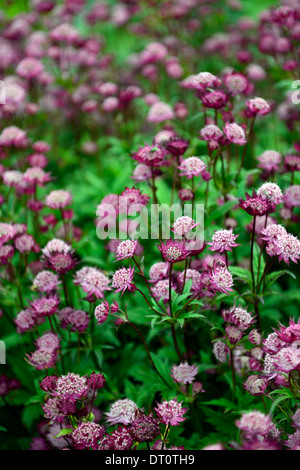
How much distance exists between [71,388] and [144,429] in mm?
214

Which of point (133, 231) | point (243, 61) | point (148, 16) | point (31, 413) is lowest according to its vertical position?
point (31, 413)

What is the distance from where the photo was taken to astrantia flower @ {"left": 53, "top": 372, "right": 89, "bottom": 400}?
1239 millimetres

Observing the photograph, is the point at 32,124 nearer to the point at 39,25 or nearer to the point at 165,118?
the point at 165,118

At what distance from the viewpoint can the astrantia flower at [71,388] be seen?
1239mm

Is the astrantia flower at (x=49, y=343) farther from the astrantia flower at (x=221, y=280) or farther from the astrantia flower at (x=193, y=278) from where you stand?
the astrantia flower at (x=221, y=280)

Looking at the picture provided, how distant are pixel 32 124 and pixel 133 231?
1.64 meters

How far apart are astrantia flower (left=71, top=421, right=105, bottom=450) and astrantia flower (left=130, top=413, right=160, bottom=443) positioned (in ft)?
0.28

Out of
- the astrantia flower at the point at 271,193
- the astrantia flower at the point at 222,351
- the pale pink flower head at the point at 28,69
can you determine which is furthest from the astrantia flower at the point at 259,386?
the pale pink flower head at the point at 28,69

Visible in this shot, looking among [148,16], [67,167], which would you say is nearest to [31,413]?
[67,167]

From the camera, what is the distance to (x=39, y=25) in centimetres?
398

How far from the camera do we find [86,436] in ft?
3.87

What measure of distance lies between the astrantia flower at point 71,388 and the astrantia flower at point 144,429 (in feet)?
0.50

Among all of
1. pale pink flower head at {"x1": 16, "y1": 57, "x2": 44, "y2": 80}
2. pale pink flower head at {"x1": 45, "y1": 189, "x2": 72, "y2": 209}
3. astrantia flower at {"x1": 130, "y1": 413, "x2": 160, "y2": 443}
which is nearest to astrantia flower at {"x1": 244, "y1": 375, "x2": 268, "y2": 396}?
astrantia flower at {"x1": 130, "y1": 413, "x2": 160, "y2": 443}

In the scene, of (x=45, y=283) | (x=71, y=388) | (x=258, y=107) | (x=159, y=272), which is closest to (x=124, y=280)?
(x=159, y=272)
